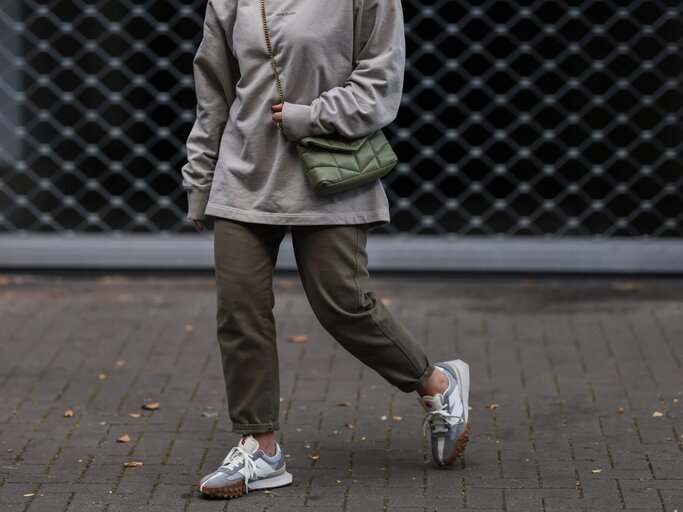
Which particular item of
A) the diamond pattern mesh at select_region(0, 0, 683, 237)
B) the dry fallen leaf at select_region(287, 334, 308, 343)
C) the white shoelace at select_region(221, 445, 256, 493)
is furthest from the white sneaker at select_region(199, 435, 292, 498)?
the diamond pattern mesh at select_region(0, 0, 683, 237)

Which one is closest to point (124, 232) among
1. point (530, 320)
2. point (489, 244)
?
point (489, 244)

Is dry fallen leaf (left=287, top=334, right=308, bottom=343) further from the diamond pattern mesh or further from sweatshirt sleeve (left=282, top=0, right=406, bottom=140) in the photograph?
sweatshirt sleeve (left=282, top=0, right=406, bottom=140)

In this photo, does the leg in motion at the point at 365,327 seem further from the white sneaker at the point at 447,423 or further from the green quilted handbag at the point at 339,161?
the green quilted handbag at the point at 339,161

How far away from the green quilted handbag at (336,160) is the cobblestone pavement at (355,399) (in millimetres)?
976

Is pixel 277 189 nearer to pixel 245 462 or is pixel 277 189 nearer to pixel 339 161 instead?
pixel 339 161

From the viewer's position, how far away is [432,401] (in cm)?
450

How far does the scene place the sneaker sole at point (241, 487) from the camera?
4293 mm

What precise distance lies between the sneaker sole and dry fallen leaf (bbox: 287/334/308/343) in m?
1.93

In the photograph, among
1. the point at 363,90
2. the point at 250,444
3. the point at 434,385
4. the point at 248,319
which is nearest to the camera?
the point at 363,90

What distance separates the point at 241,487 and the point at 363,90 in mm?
1275

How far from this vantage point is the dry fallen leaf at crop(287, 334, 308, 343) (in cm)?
637

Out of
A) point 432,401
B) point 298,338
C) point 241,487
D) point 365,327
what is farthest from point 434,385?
point 298,338

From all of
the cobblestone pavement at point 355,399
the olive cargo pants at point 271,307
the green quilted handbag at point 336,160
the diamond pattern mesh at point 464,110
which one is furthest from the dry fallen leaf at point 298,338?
the green quilted handbag at point 336,160

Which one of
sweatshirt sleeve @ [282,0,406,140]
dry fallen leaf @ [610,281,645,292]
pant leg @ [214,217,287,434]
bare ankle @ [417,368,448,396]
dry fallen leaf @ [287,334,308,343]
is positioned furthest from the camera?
dry fallen leaf @ [610,281,645,292]
